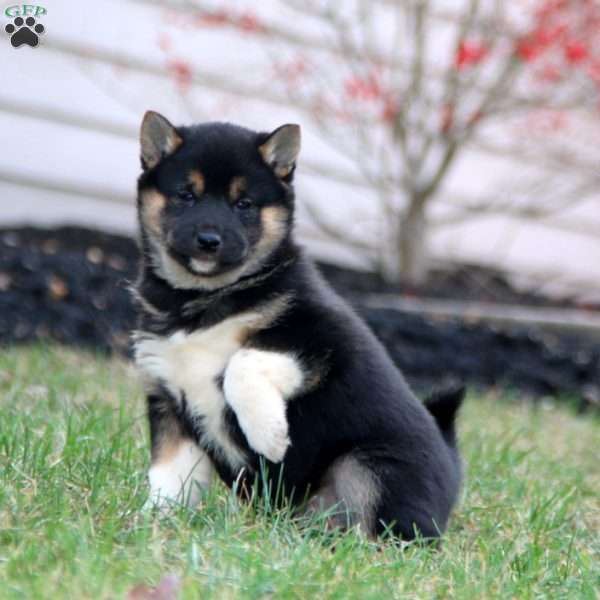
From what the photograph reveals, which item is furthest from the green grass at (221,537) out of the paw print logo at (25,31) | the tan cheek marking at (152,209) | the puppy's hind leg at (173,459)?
the paw print logo at (25,31)

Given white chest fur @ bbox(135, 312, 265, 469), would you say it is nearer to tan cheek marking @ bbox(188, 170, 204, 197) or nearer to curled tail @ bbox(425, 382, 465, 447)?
tan cheek marking @ bbox(188, 170, 204, 197)

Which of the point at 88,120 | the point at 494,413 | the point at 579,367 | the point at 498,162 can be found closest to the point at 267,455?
the point at 494,413

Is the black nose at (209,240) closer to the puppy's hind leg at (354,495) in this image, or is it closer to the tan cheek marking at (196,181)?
the tan cheek marking at (196,181)

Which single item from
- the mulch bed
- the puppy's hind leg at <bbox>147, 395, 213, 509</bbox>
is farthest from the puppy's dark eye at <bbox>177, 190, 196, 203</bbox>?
the mulch bed

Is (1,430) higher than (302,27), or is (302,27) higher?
(302,27)

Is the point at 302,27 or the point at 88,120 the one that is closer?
the point at 88,120

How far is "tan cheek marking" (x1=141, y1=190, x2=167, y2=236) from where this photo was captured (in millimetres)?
3449

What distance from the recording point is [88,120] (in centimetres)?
784

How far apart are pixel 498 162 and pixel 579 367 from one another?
357 cm

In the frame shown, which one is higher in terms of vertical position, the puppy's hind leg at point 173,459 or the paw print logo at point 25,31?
the paw print logo at point 25,31

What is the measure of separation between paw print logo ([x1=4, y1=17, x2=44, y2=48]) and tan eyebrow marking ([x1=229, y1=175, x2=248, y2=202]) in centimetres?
311

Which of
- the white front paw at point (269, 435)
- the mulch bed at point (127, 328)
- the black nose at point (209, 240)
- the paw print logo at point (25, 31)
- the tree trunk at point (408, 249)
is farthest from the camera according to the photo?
the tree trunk at point (408, 249)

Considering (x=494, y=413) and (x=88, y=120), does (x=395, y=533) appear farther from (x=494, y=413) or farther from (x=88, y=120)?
(x=88, y=120)

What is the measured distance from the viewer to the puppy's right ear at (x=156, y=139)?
3438mm
